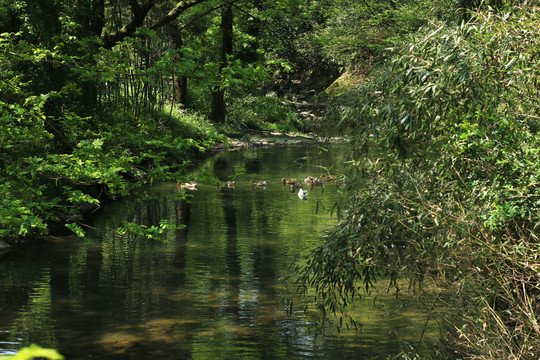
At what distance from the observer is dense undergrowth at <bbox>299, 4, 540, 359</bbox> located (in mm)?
5273

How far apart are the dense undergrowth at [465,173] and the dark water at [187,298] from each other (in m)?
0.68

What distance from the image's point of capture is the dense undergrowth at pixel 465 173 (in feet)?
17.3

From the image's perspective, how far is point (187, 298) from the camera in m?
9.41

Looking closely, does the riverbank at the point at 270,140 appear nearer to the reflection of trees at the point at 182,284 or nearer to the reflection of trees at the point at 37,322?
the reflection of trees at the point at 182,284

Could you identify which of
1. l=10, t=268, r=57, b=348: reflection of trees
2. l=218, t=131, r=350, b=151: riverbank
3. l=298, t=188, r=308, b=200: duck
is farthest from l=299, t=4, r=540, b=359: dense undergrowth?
l=218, t=131, r=350, b=151: riverbank

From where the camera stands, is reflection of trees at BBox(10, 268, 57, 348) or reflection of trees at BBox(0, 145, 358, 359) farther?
reflection of trees at BBox(0, 145, 358, 359)

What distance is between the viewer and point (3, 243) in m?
12.3

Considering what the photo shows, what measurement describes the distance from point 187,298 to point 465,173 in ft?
16.8

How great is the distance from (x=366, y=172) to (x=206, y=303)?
3845 mm

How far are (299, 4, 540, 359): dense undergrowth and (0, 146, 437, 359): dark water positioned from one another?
0.68 m

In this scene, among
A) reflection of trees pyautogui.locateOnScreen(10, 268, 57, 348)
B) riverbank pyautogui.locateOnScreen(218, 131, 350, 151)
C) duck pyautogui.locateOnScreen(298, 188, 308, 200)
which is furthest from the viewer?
riverbank pyautogui.locateOnScreen(218, 131, 350, 151)

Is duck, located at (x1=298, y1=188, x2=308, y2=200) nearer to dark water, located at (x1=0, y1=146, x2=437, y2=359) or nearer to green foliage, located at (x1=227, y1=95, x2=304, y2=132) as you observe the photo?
dark water, located at (x1=0, y1=146, x2=437, y2=359)

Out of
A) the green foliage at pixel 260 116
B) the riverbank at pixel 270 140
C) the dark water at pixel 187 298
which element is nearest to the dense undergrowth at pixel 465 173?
the dark water at pixel 187 298

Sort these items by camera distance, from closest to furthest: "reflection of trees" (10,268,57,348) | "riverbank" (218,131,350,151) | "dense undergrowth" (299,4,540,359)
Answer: "dense undergrowth" (299,4,540,359) < "reflection of trees" (10,268,57,348) < "riverbank" (218,131,350,151)
